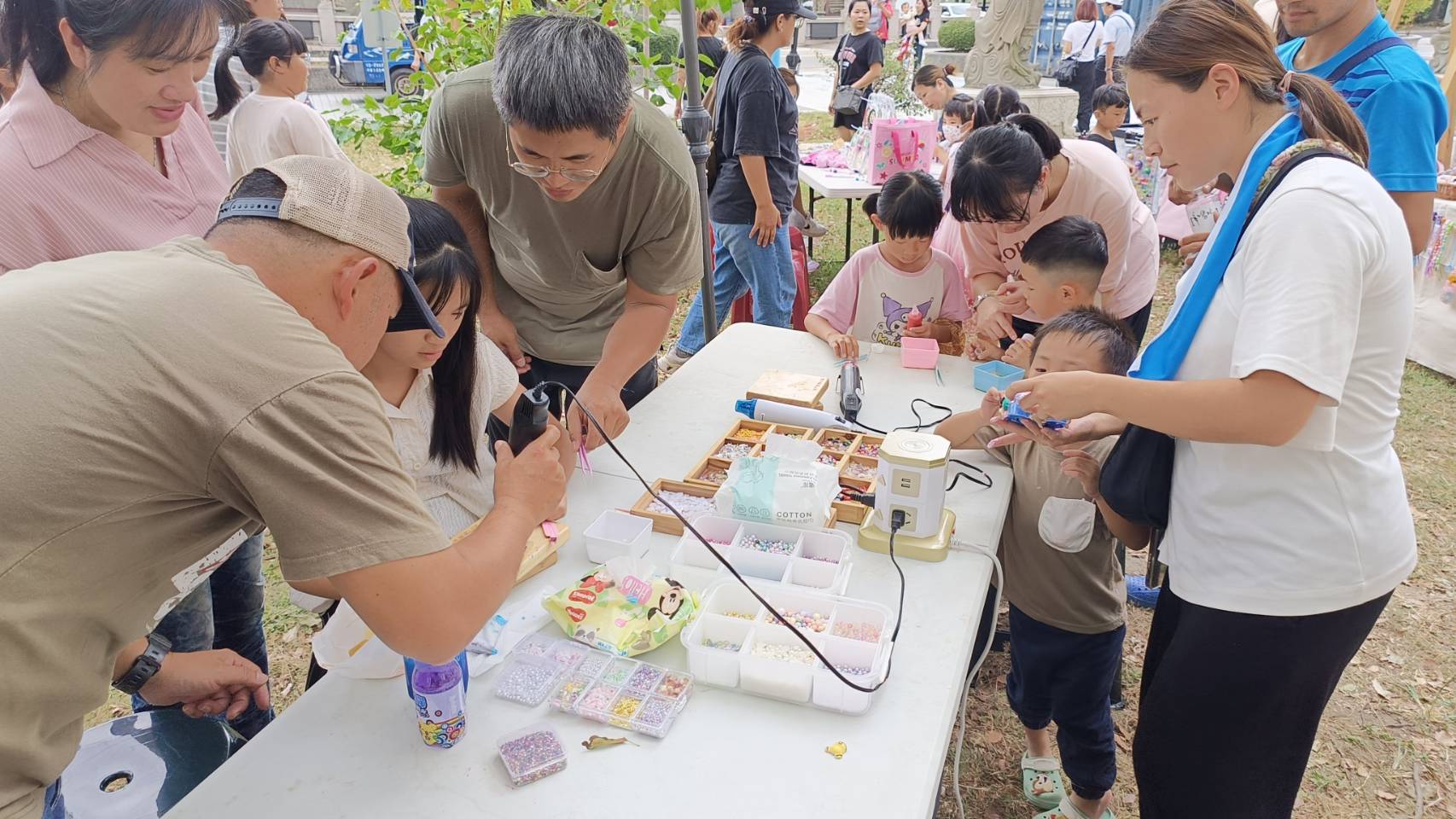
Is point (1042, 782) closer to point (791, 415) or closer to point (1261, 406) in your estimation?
point (791, 415)

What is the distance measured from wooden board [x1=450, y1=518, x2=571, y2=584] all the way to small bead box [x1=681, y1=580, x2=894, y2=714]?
1.06 feet

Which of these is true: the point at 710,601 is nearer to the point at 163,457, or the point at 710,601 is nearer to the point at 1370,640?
the point at 163,457

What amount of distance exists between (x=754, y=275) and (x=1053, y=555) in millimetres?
2575

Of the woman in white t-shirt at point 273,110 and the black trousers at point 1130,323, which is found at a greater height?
the woman in white t-shirt at point 273,110

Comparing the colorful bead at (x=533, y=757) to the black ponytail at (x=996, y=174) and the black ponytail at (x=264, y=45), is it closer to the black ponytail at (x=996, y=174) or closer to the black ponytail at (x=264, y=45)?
the black ponytail at (x=996, y=174)

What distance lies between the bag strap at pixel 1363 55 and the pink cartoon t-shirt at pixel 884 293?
1.10 meters

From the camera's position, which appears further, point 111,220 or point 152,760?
point 111,220

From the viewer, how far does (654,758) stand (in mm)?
1188

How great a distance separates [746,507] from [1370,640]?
2.31 metres

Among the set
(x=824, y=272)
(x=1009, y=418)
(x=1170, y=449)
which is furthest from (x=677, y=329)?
(x=1170, y=449)

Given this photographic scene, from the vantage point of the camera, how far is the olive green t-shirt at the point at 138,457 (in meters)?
0.81

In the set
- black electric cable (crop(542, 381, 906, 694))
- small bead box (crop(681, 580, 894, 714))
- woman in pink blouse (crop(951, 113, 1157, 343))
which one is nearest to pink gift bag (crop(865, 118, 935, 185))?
woman in pink blouse (crop(951, 113, 1157, 343))

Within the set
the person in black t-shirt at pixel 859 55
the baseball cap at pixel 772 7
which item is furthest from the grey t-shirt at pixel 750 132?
the person in black t-shirt at pixel 859 55

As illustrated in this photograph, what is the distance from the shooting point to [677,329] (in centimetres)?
525
